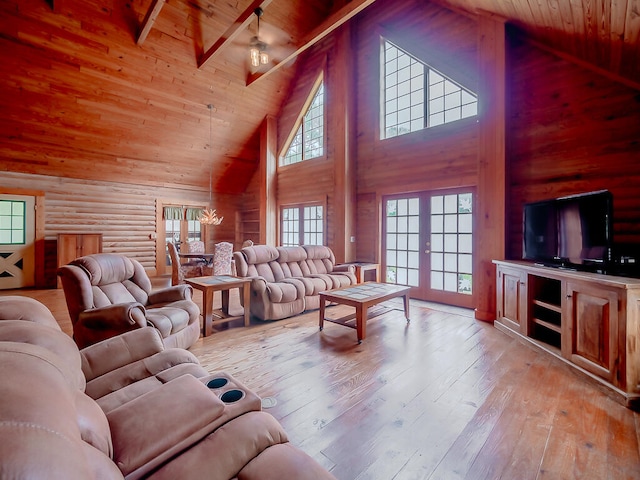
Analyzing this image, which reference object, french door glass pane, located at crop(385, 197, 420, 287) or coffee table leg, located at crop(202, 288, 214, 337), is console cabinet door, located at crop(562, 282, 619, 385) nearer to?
french door glass pane, located at crop(385, 197, 420, 287)

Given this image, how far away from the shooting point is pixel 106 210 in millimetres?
6934

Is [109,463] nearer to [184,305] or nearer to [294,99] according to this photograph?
[184,305]

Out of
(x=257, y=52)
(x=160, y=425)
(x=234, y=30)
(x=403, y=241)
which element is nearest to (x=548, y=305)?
(x=403, y=241)

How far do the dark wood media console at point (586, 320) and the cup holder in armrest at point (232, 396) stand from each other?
8.59ft

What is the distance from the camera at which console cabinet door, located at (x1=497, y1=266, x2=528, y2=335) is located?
3.23 meters

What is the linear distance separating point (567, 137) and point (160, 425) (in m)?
4.84

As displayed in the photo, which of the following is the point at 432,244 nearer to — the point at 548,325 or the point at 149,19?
the point at 548,325

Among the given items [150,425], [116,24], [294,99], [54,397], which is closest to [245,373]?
[150,425]

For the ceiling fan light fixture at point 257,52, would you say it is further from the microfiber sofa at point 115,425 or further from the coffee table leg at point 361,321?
the microfiber sofa at point 115,425

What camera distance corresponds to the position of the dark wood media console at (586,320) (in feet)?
6.97

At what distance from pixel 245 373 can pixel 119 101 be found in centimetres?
574

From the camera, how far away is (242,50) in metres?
5.91

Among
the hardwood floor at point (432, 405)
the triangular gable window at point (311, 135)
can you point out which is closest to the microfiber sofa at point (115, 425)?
the hardwood floor at point (432, 405)

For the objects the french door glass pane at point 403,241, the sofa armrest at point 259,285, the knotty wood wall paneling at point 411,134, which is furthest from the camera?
the french door glass pane at point 403,241
